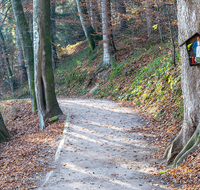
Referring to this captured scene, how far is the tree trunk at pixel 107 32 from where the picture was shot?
16.3 m

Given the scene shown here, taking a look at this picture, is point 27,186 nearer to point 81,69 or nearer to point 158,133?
point 158,133

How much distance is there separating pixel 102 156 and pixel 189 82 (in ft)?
10.8

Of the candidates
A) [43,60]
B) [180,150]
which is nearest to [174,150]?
[180,150]

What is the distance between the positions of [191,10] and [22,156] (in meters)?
6.25

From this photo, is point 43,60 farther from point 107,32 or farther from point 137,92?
point 107,32

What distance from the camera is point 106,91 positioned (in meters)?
15.5

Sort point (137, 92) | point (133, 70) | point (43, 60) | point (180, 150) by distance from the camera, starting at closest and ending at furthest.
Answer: point (180, 150), point (43, 60), point (137, 92), point (133, 70)

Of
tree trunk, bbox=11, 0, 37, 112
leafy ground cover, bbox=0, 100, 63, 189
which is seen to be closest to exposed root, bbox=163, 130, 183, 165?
leafy ground cover, bbox=0, 100, 63, 189

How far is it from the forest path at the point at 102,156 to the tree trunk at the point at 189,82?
43.4 inches

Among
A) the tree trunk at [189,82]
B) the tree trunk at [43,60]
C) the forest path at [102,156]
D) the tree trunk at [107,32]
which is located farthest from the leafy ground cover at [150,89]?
the tree trunk at [43,60]

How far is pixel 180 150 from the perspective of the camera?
200 inches

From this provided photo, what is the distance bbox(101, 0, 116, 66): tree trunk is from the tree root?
42.4 feet

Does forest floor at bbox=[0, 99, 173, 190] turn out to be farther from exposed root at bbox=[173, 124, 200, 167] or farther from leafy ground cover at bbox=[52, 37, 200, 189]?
exposed root at bbox=[173, 124, 200, 167]

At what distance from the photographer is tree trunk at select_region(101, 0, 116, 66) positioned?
16328 millimetres
